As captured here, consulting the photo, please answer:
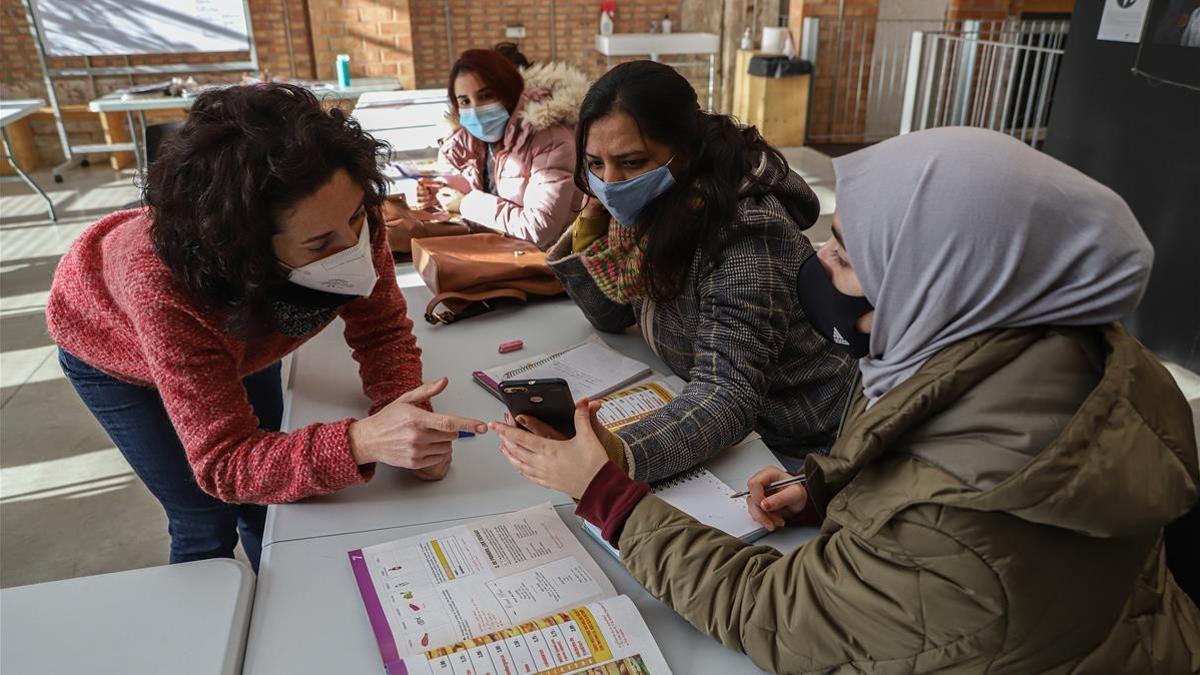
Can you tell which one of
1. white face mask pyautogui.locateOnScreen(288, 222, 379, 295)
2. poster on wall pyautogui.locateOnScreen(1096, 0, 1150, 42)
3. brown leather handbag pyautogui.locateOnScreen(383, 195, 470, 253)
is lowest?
brown leather handbag pyautogui.locateOnScreen(383, 195, 470, 253)

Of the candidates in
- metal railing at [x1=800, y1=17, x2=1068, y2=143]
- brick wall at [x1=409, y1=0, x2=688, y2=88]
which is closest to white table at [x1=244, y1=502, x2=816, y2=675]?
metal railing at [x1=800, y1=17, x2=1068, y2=143]

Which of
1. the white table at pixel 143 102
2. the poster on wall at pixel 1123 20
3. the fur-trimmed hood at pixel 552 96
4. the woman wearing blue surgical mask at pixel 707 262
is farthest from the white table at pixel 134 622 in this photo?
the white table at pixel 143 102

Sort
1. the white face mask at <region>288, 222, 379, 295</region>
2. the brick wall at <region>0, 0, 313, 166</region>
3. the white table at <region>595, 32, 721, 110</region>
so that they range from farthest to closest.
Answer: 1. the white table at <region>595, 32, 721, 110</region>
2. the brick wall at <region>0, 0, 313, 166</region>
3. the white face mask at <region>288, 222, 379, 295</region>

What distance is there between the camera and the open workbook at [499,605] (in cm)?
98

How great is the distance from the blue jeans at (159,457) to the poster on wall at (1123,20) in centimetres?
402

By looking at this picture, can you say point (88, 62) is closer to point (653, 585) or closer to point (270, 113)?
Result: point (270, 113)

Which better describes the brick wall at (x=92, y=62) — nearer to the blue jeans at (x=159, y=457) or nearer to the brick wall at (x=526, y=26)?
the brick wall at (x=526, y=26)

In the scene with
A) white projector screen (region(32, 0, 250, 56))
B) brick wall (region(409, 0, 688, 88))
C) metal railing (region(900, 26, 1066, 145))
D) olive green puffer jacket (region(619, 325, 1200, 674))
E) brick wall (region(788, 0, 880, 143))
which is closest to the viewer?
olive green puffer jacket (region(619, 325, 1200, 674))

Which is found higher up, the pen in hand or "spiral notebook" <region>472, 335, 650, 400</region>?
the pen in hand

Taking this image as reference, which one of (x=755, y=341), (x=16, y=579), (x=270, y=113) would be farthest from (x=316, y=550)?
(x=16, y=579)

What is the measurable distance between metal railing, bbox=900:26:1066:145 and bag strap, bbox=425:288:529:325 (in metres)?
4.91

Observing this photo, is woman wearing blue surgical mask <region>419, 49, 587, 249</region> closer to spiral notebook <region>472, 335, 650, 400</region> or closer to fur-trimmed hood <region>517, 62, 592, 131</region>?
fur-trimmed hood <region>517, 62, 592, 131</region>

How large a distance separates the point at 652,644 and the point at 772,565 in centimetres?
18

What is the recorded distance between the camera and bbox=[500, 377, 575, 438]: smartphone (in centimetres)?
127
